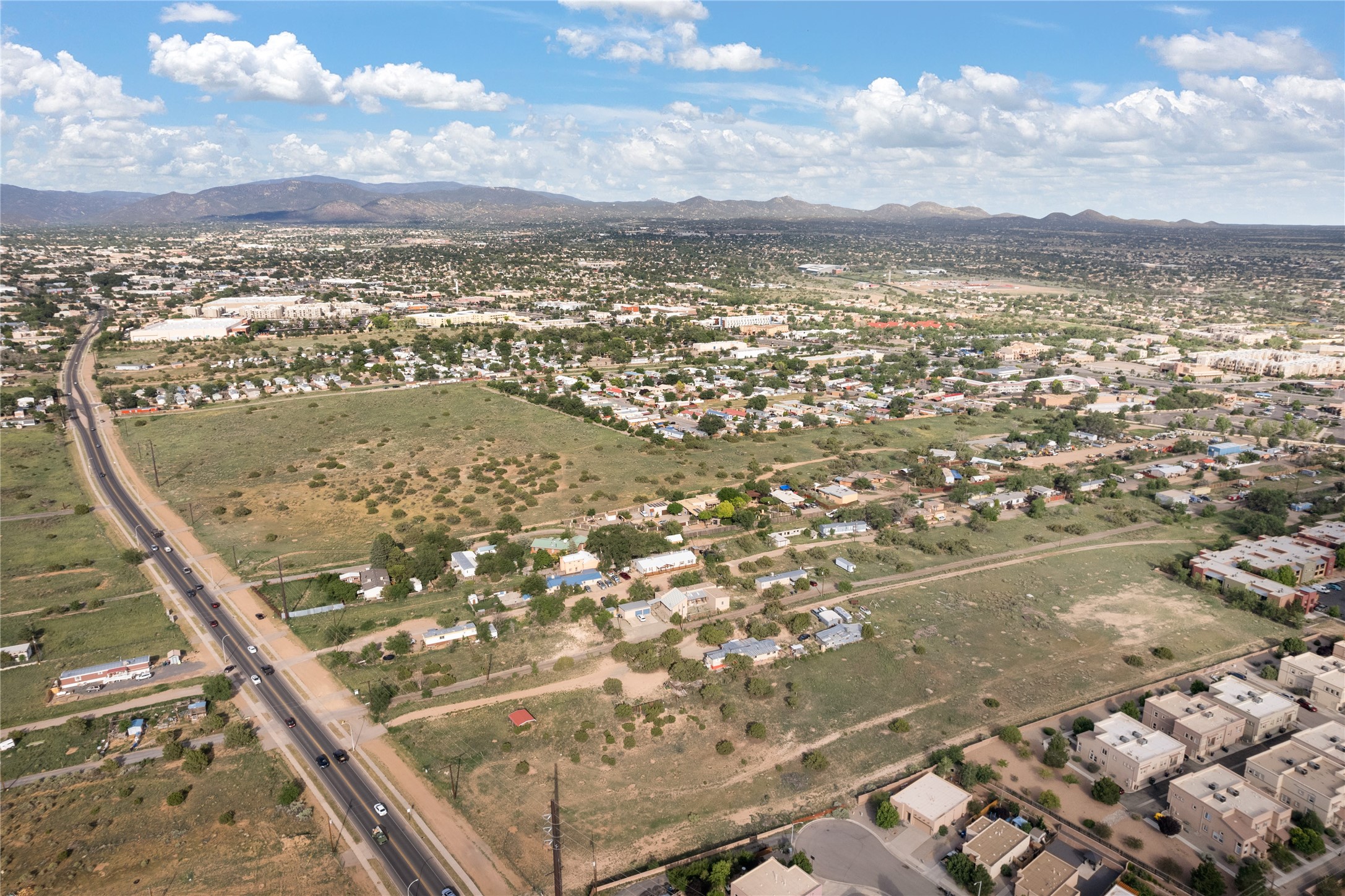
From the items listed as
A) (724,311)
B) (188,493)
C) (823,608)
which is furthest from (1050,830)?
(724,311)

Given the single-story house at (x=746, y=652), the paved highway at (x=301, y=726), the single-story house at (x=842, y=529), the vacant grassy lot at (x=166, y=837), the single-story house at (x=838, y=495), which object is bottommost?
the vacant grassy lot at (x=166, y=837)

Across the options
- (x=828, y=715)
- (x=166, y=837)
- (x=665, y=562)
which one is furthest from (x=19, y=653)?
(x=828, y=715)

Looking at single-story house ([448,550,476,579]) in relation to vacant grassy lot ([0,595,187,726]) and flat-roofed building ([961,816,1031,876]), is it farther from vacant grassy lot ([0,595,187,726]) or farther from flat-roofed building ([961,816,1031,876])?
flat-roofed building ([961,816,1031,876])

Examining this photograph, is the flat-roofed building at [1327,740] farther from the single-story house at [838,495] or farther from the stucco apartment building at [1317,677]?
the single-story house at [838,495]

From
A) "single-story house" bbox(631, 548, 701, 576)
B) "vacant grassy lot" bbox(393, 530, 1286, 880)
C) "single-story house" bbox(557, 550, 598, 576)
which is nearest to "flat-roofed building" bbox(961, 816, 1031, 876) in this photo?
"vacant grassy lot" bbox(393, 530, 1286, 880)

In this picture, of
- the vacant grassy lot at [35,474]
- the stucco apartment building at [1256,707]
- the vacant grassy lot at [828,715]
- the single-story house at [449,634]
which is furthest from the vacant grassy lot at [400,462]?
the stucco apartment building at [1256,707]

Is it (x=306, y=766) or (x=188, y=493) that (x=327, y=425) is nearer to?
(x=188, y=493)
